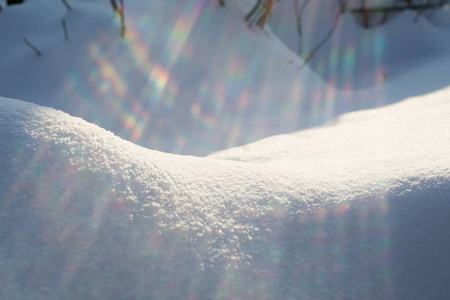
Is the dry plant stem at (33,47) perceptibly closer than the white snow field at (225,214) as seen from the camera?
No

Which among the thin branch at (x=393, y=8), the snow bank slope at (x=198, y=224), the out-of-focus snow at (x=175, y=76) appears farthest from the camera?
the thin branch at (x=393, y=8)

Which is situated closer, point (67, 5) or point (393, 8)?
point (67, 5)

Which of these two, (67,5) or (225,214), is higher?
(225,214)

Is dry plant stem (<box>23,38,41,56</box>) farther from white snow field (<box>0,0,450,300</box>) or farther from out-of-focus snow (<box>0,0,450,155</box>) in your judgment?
white snow field (<box>0,0,450,300</box>)

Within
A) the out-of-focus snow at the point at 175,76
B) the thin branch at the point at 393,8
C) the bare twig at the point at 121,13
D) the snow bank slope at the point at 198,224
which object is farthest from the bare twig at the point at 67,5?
the thin branch at the point at 393,8

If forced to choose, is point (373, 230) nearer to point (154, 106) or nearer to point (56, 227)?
point (56, 227)

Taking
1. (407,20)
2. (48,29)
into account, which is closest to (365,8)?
(407,20)

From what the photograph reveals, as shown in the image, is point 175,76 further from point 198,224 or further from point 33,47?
point 198,224

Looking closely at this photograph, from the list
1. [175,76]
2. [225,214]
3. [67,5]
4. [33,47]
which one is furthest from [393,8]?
[225,214]

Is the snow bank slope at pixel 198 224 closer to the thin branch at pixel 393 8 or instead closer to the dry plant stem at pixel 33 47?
the dry plant stem at pixel 33 47
